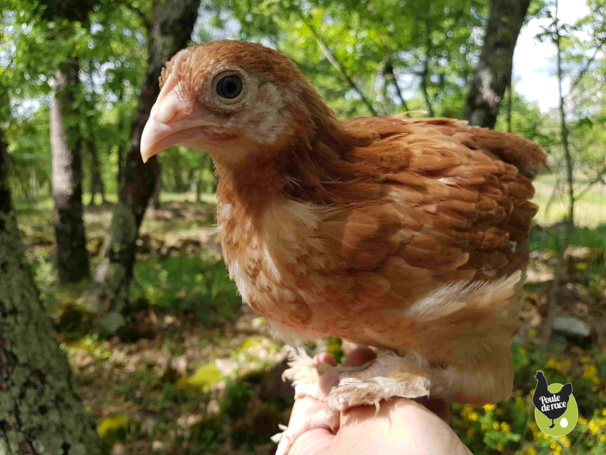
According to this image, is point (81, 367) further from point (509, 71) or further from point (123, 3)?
point (509, 71)

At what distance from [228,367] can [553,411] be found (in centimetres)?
327

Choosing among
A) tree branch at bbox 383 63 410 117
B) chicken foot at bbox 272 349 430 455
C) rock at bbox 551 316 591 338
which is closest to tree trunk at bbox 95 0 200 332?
tree branch at bbox 383 63 410 117

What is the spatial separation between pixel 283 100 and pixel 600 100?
306cm

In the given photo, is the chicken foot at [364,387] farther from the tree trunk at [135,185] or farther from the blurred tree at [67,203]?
the blurred tree at [67,203]

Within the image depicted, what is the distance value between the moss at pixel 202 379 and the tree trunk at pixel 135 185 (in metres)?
1.36

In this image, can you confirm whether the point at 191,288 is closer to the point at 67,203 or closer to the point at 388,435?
the point at 67,203

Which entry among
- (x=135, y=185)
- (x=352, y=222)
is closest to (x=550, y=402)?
(x=352, y=222)

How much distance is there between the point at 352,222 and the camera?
1328 millimetres

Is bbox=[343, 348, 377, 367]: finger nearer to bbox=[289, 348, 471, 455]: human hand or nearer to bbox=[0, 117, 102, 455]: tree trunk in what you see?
bbox=[289, 348, 471, 455]: human hand

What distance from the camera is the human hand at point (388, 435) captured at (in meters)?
1.32

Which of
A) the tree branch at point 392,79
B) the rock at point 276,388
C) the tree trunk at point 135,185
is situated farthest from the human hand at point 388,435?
the tree branch at point 392,79

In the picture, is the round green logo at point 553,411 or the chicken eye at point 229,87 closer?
the chicken eye at point 229,87

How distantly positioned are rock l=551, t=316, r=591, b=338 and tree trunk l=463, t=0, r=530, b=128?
2397mm

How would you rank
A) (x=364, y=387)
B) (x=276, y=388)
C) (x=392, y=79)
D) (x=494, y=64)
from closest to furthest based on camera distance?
(x=364, y=387), (x=494, y=64), (x=276, y=388), (x=392, y=79)
